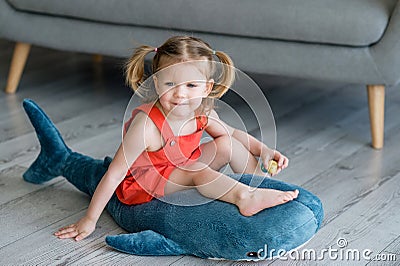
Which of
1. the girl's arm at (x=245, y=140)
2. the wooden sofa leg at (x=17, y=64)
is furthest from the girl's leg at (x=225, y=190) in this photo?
the wooden sofa leg at (x=17, y=64)

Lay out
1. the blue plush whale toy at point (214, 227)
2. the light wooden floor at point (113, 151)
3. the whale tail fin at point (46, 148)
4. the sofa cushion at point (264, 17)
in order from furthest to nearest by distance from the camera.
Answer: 1. the sofa cushion at point (264, 17)
2. the whale tail fin at point (46, 148)
3. the light wooden floor at point (113, 151)
4. the blue plush whale toy at point (214, 227)

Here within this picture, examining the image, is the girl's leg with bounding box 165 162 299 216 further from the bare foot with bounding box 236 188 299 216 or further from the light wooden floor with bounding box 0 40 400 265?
the light wooden floor with bounding box 0 40 400 265

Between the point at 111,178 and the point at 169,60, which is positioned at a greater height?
the point at 169,60

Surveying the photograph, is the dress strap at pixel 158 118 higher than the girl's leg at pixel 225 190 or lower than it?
higher

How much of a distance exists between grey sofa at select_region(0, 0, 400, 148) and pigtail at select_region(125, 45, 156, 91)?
25.7 inches

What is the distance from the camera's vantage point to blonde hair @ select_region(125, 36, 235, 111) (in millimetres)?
1590

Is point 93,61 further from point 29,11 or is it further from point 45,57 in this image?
point 29,11

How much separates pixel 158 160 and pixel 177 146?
0.17 feet

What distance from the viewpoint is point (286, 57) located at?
2.25m

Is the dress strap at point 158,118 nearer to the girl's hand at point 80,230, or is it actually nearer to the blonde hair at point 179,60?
the blonde hair at point 179,60

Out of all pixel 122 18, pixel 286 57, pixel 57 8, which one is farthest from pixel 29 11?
pixel 286 57

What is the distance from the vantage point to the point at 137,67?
167cm

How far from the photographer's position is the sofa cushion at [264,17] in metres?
2.14

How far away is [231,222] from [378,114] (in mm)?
876
